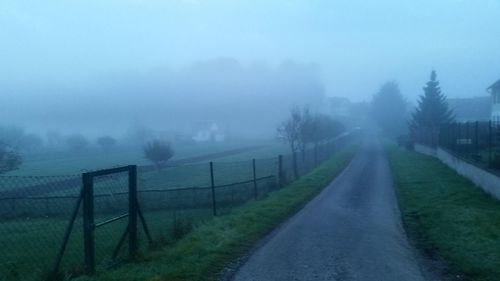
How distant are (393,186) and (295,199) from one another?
6724 mm

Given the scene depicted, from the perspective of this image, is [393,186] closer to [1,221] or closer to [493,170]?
[493,170]

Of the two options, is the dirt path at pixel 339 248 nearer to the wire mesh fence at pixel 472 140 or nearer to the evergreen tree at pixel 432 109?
the wire mesh fence at pixel 472 140

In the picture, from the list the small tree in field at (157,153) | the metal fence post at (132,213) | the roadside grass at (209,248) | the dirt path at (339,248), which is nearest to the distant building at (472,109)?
the small tree in field at (157,153)

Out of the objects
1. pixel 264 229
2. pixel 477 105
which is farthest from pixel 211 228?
pixel 477 105

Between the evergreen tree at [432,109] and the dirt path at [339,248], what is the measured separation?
49057 millimetres

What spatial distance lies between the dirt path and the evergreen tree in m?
49.1

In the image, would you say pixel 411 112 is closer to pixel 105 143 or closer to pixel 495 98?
pixel 495 98

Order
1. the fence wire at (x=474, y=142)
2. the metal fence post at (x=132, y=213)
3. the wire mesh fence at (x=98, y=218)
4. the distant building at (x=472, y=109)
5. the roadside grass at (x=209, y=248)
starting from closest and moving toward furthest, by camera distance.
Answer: the roadside grass at (x=209, y=248)
the metal fence post at (x=132, y=213)
the wire mesh fence at (x=98, y=218)
the fence wire at (x=474, y=142)
the distant building at (x=472, y=109)

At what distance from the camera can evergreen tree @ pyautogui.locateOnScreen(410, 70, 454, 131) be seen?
63031 millimetres

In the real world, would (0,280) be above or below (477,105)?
below

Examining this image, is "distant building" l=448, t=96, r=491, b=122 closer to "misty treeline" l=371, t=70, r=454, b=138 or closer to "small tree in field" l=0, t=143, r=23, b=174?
"misty treeline" l=371, t=70, r=454, b=138

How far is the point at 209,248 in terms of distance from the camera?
10016mm

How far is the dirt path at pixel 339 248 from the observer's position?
820cm

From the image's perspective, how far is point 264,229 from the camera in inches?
493
